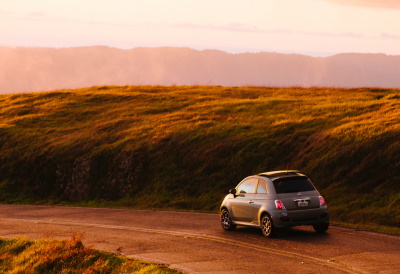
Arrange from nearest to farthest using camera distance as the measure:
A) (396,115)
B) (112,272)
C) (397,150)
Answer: (112,272)
(397,150)
(396,115)

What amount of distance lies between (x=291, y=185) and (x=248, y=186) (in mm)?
1648

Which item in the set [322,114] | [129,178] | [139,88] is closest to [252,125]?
[322,114]

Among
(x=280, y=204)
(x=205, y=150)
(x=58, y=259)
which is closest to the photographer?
(x=58, y=259)

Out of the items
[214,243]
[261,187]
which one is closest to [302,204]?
[261,187]

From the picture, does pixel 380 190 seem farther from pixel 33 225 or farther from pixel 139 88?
pixel 139 88

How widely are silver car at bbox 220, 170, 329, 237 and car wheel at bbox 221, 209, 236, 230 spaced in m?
0.51

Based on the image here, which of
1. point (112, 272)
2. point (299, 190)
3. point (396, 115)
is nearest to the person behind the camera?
point (112, 272)

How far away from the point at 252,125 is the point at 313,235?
1923 cm

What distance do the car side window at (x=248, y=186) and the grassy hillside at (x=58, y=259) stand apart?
5072 millimetres

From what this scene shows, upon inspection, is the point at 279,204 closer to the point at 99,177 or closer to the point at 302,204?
the point at 302,204

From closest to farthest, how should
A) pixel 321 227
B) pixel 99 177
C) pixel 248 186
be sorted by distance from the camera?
pixel 321 227
pixel 248 186
pixel 99 177

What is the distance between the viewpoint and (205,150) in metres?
34.7

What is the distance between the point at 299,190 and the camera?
61.0ft

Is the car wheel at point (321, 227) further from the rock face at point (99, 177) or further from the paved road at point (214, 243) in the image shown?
the rock face at point (99, 177)
